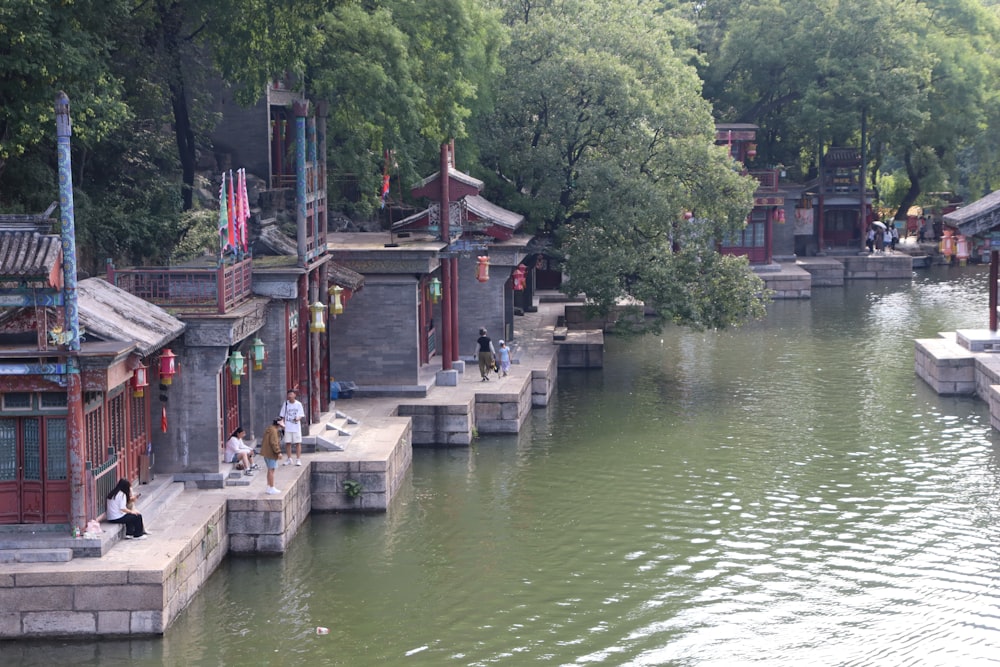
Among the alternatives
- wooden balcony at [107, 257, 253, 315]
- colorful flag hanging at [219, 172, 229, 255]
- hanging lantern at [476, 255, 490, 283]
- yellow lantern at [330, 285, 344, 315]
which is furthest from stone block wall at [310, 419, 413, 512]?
hanging lantern at [476, 255, 490, 283]

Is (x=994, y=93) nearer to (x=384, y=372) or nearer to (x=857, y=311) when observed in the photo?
(x=857, y=311)

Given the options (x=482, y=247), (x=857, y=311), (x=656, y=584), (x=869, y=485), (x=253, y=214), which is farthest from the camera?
(x=857, y=311)

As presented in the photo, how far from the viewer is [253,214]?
108 feet

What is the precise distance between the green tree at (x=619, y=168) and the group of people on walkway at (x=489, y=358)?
5.68 metres

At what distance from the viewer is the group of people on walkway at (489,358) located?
116 ft

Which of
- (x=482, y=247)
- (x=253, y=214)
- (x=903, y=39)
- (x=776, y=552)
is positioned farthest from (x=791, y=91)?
(x=776, y=552)

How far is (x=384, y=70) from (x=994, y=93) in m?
46.2

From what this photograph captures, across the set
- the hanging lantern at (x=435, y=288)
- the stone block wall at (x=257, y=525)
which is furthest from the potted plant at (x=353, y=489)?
the hanging lantern at (x=435, y=288)

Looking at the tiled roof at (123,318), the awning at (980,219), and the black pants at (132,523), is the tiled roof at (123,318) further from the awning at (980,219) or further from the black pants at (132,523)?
the awning at (980,219)

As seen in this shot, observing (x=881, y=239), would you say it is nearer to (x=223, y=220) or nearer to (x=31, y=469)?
(x=223, y=220)

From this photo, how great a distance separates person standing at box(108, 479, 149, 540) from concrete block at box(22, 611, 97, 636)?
1.78m

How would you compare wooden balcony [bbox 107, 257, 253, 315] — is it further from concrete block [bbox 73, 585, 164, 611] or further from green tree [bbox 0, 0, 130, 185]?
concrete block [bbox 73, 585, 164, 611]

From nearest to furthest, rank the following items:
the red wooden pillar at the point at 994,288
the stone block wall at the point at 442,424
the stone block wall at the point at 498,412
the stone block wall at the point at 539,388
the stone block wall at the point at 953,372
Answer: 1. the stone block wall at the point at 442,424
2. the stone block wall at the point at 498,412
3. the stone block wall at the point at 953,372
4. the stone block wall at the point at 539,388
5. the red wooden pillar at the point at 994,288

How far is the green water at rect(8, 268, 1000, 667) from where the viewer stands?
66.3 feet
